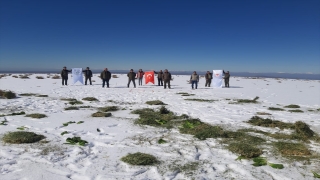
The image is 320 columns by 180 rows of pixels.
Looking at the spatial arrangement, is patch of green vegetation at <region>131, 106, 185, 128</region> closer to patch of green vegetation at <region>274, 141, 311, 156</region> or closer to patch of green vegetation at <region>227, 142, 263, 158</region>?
patch of green vegetation at <region>227, 142, 263, 158</region>

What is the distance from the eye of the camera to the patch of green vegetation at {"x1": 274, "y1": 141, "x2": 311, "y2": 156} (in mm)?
5453

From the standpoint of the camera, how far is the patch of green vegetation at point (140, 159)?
16.0 ft

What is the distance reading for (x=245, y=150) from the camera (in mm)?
5492

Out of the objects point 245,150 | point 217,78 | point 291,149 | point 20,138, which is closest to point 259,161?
point 245,150

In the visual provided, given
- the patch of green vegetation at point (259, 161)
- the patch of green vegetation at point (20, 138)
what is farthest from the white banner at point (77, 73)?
the patch of green vegetation at point (259, 161)

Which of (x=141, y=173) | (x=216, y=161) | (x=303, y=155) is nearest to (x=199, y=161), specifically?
(x=216, y=161)

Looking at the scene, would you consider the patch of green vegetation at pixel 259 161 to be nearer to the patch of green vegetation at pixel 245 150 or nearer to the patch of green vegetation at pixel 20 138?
the patch of green vegetation at pixel 245 150

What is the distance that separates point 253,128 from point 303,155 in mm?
2507

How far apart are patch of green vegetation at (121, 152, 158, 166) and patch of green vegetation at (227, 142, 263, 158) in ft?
6.79

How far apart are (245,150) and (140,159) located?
259 centimetres

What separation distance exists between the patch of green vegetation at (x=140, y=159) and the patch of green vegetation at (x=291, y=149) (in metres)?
3.24

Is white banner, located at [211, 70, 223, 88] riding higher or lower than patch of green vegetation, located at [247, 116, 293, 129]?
higher

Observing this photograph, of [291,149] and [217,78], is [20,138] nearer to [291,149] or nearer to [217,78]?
[291,149]

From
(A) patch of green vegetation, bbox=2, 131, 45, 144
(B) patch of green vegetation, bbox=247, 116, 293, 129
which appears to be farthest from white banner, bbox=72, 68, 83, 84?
(B) patch of green vegetation, bbox=247, 116, 293, 129
